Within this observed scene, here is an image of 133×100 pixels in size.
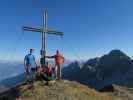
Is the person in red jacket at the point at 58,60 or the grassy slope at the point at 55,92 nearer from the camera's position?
the grassy slope at the point at 55,92

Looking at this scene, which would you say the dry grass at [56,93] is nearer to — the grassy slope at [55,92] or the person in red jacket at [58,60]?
the grassy slope at [55,92]

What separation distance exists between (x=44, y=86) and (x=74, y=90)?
3.03 metres

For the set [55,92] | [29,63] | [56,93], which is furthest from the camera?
[29,63]

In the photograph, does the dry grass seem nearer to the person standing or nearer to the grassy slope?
the grassy slope

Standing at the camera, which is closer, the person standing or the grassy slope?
the grassy slope

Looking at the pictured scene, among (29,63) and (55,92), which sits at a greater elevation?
(29,63)

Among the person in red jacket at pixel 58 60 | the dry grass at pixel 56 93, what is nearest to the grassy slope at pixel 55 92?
the dry grass at pixel 56 93

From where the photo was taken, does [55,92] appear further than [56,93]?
Yes

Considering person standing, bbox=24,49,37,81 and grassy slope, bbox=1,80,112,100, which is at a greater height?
person standing, bbox=24,49,37,81

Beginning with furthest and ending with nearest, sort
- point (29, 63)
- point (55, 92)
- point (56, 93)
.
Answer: point (29, 63) < point (55, 92) < point (56, 93)

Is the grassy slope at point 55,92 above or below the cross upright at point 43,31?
below

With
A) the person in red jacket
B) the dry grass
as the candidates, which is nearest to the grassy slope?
the dry grass

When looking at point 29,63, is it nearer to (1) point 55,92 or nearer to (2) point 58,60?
(2) point 58,60

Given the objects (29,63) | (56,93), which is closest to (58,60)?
(29,63)
